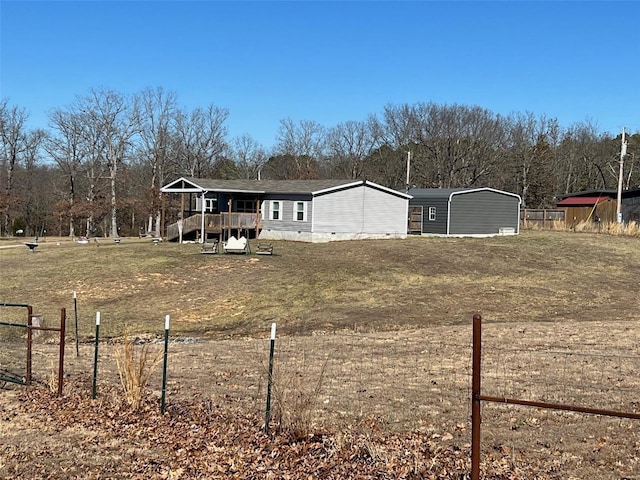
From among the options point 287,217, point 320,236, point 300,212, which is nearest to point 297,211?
point 300,212

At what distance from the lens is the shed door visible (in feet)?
136

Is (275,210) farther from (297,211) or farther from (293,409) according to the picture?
(293,409)

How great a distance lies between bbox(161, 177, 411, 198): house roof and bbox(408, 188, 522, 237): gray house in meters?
2.68

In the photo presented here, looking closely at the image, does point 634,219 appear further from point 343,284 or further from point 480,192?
point 343,284

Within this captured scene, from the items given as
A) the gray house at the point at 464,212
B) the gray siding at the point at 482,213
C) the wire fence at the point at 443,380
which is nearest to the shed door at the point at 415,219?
the gray house at the point at 464,212

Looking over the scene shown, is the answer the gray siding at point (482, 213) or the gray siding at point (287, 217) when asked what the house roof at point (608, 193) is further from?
the gray siding at point (287, 217)

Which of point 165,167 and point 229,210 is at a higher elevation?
point 165,167

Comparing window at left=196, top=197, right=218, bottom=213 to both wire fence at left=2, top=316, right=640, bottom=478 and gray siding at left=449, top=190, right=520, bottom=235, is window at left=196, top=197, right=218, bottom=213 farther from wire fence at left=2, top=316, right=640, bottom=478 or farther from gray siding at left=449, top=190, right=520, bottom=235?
wire fence at left=2, top=316, right=640, bottom=478

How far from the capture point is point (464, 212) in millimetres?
40281

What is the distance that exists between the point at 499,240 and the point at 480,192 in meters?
5.19

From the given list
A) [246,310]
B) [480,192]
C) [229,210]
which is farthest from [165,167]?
[246,310]

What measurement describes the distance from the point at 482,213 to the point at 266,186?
1471 cm

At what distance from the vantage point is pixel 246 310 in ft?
64.3

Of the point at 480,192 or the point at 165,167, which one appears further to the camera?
the point at 165,167
